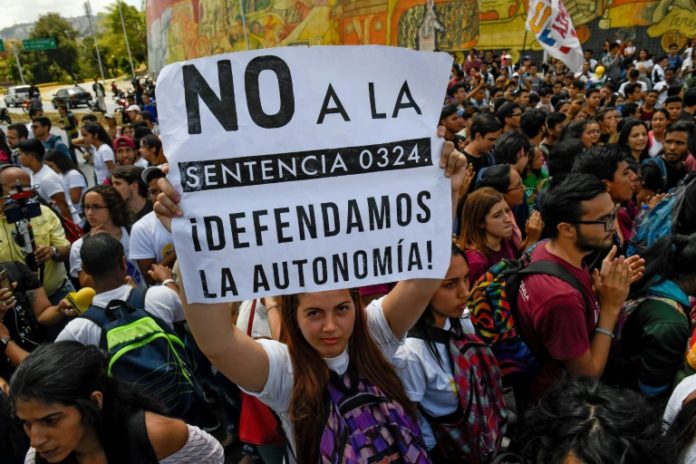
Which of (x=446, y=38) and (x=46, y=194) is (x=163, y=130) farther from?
(x=446, y=38)

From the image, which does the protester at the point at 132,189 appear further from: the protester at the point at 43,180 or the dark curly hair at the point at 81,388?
the dark curly hair at the point at 81,388

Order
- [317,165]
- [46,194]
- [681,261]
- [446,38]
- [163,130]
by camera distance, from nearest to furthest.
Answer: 1. [163,130]
2. [317,165]
3. [681,261]
4. [46,194]
5. [446,38]

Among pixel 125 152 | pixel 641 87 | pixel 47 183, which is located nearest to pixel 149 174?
pixel 47 183

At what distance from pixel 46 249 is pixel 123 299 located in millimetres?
1473

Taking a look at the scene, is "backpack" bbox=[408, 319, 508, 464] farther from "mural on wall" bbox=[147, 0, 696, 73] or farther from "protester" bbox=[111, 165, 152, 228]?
"mural on wall" bbox=[147, 0, 696, 73]

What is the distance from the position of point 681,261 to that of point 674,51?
725 inches

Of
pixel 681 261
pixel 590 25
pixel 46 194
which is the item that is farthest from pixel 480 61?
pixel 681 261

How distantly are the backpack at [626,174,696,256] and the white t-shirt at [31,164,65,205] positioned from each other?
524 centimetres

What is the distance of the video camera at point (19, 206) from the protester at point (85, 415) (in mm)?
2296

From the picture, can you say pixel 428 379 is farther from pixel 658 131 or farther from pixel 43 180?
pixel 658 131

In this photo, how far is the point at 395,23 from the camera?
26.4 meters

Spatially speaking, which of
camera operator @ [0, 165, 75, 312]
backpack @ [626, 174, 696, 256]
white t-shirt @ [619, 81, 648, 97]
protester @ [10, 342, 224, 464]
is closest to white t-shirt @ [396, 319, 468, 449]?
protester @ [10, 342, 224, 464]

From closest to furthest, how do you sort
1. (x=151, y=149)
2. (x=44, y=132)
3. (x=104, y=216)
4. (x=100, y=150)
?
1. (x=104, y=216)
2. (x=151, y=149)
3. (x=100, y=150)
4. (x=44, y=132)

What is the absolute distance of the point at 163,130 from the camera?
4.80 feet
